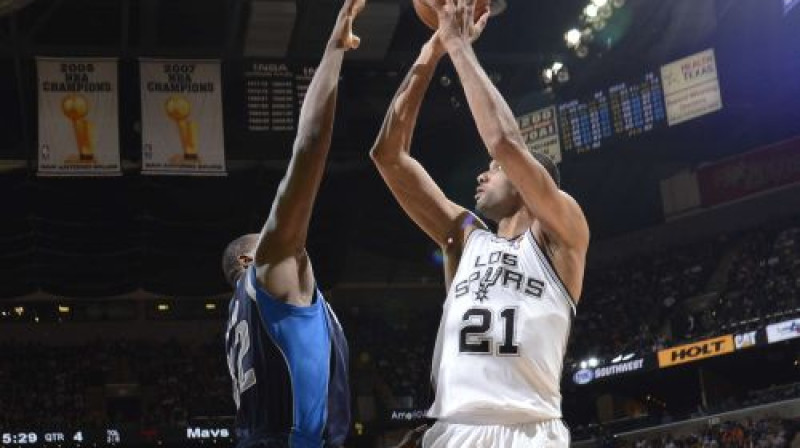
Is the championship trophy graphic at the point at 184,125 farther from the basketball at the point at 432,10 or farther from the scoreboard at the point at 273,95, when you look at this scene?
the basketball at the point at 432,10

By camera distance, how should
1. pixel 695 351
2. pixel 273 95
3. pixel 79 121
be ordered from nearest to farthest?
pixel 79 121
pixel 273 95
pixel 695 351

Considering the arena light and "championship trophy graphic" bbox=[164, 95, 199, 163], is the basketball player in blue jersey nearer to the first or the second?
"championship trophy graphic" bbox=[164, 95, 199, 163]

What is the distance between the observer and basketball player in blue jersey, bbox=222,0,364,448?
12.5 feet

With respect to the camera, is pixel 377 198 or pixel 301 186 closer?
pixel 301 186

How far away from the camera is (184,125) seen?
1814 centimetres

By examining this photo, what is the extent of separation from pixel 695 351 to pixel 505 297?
70.4ft

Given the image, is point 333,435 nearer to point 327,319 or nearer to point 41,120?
point 327,319

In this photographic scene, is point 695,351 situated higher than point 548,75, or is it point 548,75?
point 548,75

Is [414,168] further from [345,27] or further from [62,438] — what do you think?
[62,438]

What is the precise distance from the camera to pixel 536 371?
391cm

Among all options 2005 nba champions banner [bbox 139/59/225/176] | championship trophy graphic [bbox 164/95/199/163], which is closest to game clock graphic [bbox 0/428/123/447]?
2005 nba champions banner [bbox 139/59/225/176]

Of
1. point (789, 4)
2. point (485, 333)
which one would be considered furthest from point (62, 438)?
point (485, 333)

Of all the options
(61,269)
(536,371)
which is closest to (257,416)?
(536,371)

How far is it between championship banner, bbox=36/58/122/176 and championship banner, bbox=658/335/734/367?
42.6 feet
